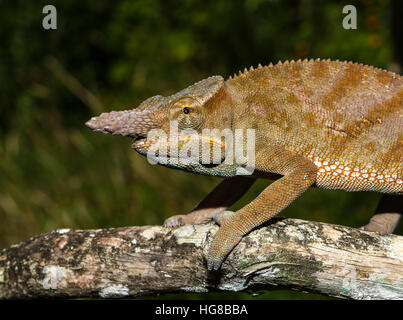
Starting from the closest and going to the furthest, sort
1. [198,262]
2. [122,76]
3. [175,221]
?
[198,262] < [175,221] < [122,76]

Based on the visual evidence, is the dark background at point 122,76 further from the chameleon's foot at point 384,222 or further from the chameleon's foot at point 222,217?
the chameleon's foot at point 222,217

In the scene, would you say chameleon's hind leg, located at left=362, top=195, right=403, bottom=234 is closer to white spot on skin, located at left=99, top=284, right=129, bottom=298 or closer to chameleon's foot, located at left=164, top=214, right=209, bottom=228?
chameleon's foot, located at left=164, top=214, right=209, bottom=228
